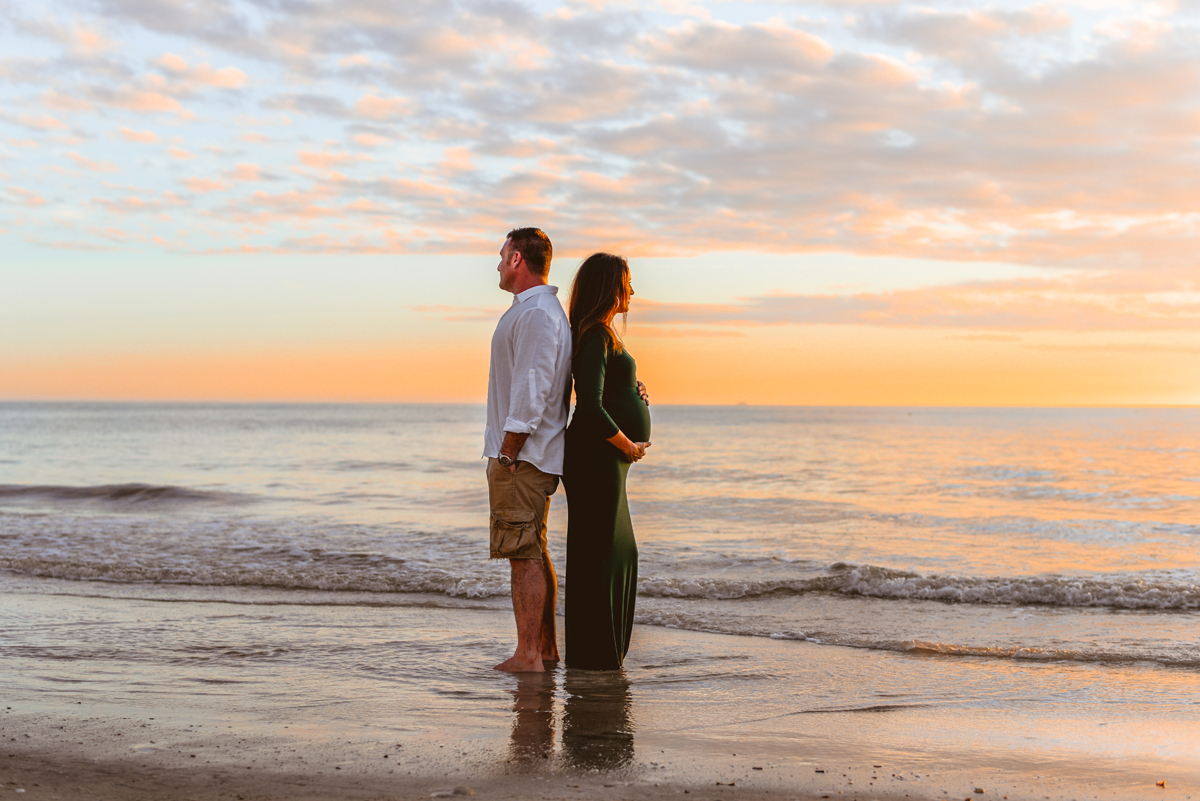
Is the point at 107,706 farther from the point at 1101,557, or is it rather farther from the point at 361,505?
the point at 361,505

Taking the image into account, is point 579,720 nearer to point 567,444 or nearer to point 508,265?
point 567,444

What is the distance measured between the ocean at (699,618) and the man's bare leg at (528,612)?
170mm

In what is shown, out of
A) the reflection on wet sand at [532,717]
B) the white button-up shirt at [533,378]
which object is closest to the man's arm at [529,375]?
the white button-up shirt at [533,378]

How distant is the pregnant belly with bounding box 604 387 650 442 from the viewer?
455 centimetres

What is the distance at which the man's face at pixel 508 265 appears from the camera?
14.8 feet

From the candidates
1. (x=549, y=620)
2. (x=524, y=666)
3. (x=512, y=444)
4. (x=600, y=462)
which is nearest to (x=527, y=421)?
(x=512, y=444)

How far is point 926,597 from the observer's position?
7.72 m

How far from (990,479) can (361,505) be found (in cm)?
1445

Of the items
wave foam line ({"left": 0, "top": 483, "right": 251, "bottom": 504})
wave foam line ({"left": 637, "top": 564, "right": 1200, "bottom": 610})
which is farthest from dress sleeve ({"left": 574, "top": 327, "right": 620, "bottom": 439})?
wave foam line ({"left": 0, "top": 483, "right": 251, "bottom": 504})

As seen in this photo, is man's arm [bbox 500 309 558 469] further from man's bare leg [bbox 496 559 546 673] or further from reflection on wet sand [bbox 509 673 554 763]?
reflection on wet sand [bbox 509 673 554 763]

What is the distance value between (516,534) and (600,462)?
21.7 inches

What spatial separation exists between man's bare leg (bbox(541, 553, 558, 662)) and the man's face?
1.42 m

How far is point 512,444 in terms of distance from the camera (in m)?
4.26

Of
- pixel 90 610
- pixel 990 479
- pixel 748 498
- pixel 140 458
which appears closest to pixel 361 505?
pixel 748 498
